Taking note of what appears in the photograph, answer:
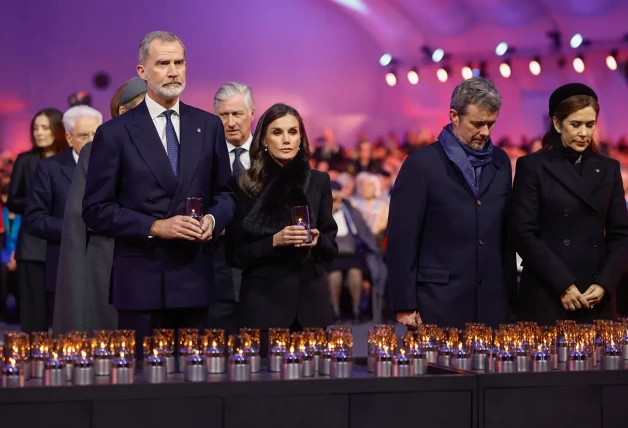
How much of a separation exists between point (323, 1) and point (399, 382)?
30.4ft

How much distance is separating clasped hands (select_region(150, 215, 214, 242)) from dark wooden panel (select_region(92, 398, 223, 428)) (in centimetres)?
89

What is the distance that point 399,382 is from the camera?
3.37 m

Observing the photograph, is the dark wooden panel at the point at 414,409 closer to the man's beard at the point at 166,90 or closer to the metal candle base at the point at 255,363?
the metal candle base at the point at 255,363

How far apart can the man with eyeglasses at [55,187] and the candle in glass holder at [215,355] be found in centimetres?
268

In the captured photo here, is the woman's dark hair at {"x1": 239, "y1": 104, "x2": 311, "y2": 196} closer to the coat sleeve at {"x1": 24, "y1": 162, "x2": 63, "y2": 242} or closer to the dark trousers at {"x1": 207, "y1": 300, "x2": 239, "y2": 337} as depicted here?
the dark trousers at {"x1": 207, "y1": 300, "x2": 239, "y2": 337}

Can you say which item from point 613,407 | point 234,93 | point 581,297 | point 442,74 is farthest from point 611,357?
point 442,74

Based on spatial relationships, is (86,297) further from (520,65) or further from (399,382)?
(520,65)

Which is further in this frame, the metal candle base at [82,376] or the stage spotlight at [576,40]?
the stage spotlight at [576,40]

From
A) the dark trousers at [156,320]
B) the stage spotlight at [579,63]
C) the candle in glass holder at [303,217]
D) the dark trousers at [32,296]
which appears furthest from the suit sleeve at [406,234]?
the stage spotlight at [579,63]

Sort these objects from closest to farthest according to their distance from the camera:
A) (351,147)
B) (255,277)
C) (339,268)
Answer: (255,277) → (339,268) → (351,147)

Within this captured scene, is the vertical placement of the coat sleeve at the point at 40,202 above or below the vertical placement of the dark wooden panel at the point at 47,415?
above

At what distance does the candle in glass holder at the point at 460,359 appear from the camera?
3.60 metres

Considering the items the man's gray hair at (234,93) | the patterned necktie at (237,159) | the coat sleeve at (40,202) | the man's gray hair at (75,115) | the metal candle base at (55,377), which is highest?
the man's gray hair at (234,93)

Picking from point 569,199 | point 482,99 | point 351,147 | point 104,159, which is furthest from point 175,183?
point 351,147
